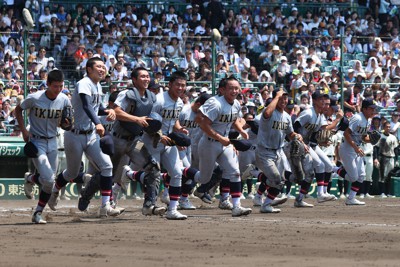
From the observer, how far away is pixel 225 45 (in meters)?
27.4

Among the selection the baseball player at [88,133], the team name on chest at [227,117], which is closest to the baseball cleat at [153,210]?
the baseball player at [88,133]

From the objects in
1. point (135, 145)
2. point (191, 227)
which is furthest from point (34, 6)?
point (191, 227)

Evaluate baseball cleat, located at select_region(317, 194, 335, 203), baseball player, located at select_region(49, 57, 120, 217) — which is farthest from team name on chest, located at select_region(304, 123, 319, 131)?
baseball player, located at select_region(49, 57, 120, 217)

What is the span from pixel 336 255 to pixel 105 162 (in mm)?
5102

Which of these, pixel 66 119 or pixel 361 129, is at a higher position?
pixel 66 119

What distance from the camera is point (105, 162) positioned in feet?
50.4

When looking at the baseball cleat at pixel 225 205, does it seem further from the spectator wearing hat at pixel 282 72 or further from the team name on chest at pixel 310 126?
the spectator wearing hat at pixel 282 72

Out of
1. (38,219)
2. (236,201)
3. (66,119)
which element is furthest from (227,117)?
(38,219)

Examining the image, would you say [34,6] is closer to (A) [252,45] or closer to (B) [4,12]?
(B) [4,12]

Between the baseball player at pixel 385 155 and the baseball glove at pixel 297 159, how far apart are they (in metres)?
7.02

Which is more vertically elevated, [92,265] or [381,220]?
[92,265]

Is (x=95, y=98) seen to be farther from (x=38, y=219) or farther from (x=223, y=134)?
(x=223, y=134)

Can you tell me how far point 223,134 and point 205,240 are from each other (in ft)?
13.4

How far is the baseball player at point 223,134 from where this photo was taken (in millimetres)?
16250
